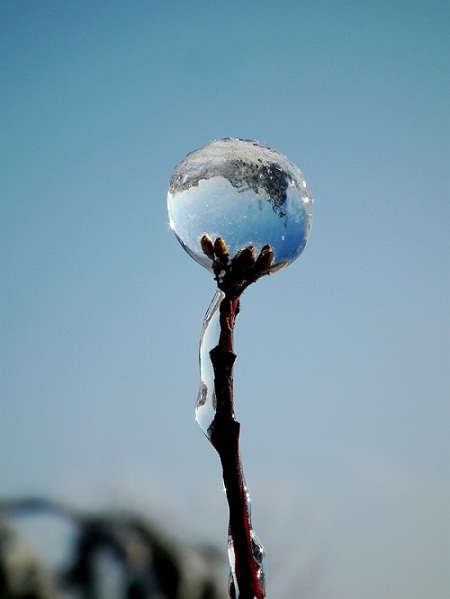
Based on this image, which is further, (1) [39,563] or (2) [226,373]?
(1) [39,563]

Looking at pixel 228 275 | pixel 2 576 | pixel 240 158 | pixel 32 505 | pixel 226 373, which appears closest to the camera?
pixel 226 373

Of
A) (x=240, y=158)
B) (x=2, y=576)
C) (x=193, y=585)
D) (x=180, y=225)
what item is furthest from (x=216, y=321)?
(x=193, y=585)

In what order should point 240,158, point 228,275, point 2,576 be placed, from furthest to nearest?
point 2,576 < point 240,158 < point 228,275

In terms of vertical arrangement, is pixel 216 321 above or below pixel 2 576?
above

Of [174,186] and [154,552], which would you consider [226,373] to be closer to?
[174,186]

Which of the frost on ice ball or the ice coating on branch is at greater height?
the frost on ice ball

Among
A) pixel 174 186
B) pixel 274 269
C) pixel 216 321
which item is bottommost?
pixel 216 321

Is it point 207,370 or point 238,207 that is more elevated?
point 238,207

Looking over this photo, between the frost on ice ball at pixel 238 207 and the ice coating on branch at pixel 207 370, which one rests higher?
the frost on ice ball at pixel 238 207
